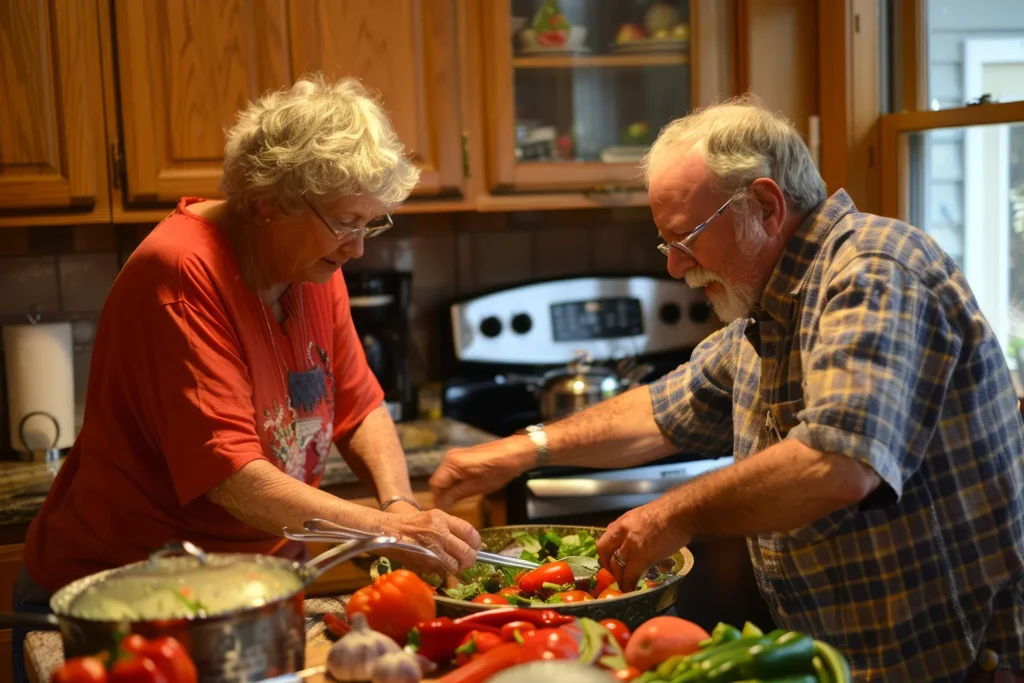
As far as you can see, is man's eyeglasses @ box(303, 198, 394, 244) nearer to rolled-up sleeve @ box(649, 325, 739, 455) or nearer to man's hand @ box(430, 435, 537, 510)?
man's hand @ box(430, 435, 537, 510)

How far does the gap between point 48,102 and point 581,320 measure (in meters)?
1.49

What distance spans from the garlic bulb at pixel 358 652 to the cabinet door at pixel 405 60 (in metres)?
1.74

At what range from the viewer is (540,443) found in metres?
1.83

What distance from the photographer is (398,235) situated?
10.4 feet

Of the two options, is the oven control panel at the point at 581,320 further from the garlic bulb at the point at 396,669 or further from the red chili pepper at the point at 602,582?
the garlic bulb at the point at 396,669

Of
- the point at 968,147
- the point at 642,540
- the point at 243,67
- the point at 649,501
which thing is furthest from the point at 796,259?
the point at 243,67

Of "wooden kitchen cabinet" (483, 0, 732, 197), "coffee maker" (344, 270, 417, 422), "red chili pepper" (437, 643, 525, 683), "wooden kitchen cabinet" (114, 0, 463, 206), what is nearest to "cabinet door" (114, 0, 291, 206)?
"wooden kitchen cabinet" (114, 0, 463, 206)

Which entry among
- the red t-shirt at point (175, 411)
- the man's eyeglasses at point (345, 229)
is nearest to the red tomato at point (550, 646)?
the red t-shirt at point (175, 411)

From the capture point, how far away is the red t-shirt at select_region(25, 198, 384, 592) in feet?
5.18

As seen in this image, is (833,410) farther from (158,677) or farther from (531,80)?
(531,80)

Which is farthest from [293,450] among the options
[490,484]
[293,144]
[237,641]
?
[237,641]

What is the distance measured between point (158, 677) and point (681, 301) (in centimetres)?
249

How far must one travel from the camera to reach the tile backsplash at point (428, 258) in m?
2.86

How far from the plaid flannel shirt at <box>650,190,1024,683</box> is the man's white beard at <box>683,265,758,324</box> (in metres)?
0.04
